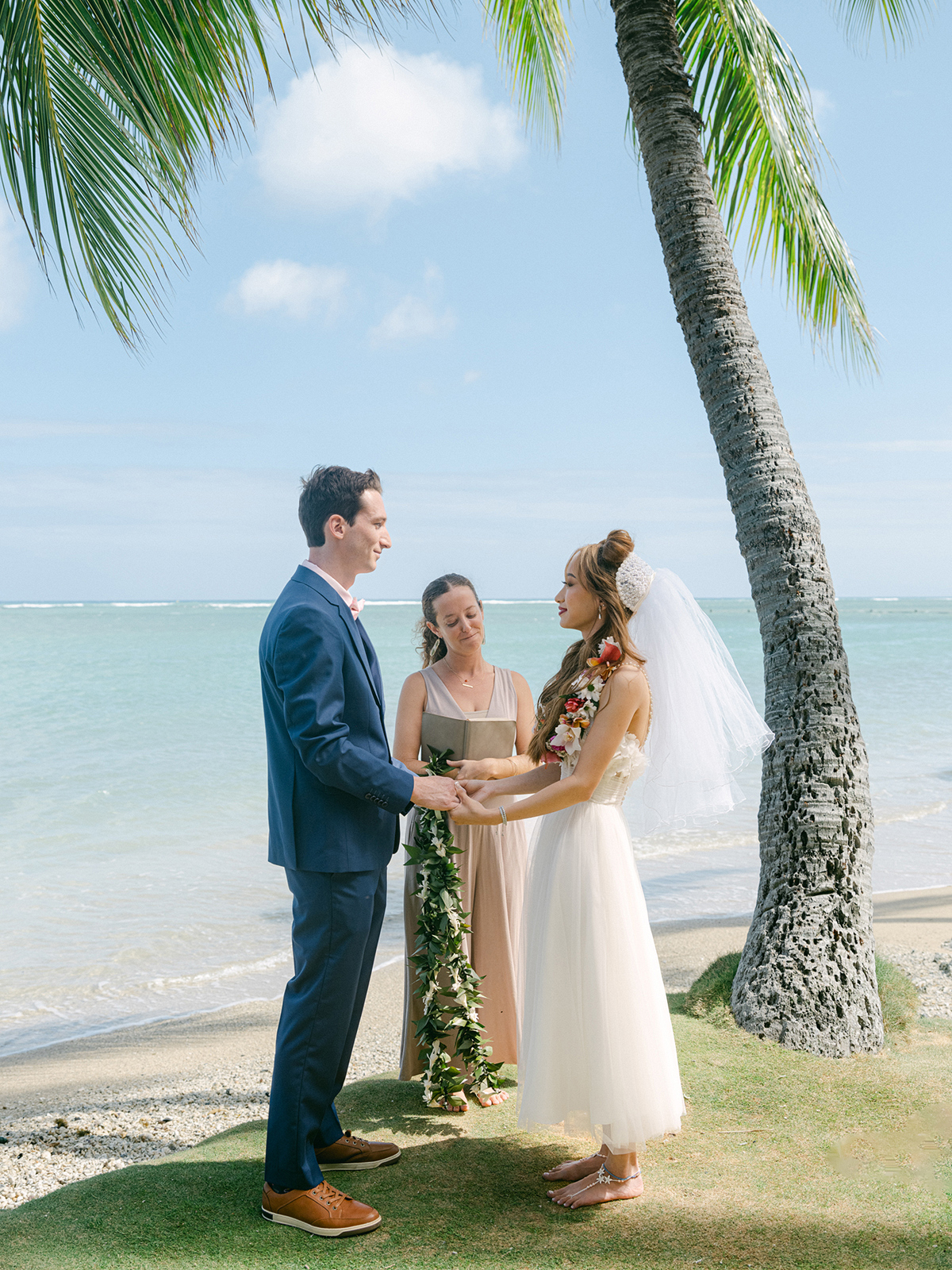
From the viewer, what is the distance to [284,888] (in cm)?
1084

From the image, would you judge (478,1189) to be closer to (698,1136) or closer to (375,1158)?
(375,1158)

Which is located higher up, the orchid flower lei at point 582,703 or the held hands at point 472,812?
the orchid flower lei at point 582,703

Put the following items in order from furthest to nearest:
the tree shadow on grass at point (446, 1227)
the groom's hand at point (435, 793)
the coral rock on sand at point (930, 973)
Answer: the coral rock on sand at point (930, 973)
the groom's hand at point (435, 793)
the tree shadow on grass at point (446, 1227)

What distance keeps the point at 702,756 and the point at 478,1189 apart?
70.4 inches

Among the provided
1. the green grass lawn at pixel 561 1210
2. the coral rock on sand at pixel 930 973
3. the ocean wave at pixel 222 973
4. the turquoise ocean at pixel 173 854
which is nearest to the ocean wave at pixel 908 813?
the turquoise ocean at pixel 173 854

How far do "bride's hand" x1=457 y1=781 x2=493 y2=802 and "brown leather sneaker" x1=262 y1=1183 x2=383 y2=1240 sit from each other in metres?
1.43

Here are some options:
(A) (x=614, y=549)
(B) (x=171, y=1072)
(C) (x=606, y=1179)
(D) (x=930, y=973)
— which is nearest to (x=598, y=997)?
(C) (x=606, y=1179)

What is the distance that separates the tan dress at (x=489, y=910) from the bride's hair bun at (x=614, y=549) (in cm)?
109

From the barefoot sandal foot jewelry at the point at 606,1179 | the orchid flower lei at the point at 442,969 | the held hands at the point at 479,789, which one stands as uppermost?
the held hands at the point at 479,789

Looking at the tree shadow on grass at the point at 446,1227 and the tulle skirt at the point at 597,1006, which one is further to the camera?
the tulle skirt at the point at 597,1006

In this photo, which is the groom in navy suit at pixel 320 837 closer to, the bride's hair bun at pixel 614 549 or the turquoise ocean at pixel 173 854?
the bride's hair bun at pixel 614 549

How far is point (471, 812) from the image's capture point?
3.61 metres

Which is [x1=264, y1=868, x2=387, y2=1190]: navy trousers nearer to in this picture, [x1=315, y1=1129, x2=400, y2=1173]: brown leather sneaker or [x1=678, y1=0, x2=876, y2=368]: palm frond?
[x1=315, y1=1129, x2=400, y2=1173]: brown leather sneaker

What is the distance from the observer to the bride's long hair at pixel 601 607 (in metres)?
3.45
